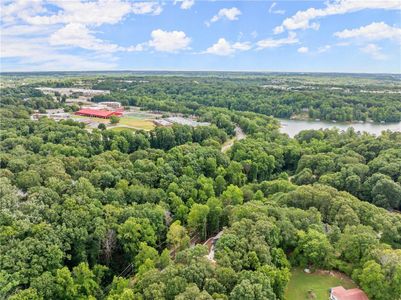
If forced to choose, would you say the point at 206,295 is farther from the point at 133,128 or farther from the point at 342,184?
the point at 133,128

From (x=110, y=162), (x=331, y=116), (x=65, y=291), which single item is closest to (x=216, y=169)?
(x=110, y=162)

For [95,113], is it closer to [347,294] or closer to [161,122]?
[161,122]

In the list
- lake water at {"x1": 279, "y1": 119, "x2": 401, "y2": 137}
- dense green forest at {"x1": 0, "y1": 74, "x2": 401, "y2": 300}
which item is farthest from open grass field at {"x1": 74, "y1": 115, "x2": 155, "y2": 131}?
lake water at {"x1": 279, "y1": 119, "x2": 401, "y2": 137}

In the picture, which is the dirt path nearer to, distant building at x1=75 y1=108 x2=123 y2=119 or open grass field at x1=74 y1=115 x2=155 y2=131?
open grass field at x1=74 y1=115 x2=155 y2=131

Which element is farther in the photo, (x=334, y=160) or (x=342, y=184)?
(x=334, y=160)

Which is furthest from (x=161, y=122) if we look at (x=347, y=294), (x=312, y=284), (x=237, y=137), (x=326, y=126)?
(x=347, y=294)

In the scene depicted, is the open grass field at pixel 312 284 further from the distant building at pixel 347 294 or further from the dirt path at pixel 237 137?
the dirt path at pixel 237 137

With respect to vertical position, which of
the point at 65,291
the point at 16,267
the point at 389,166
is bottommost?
the point at 65,291
